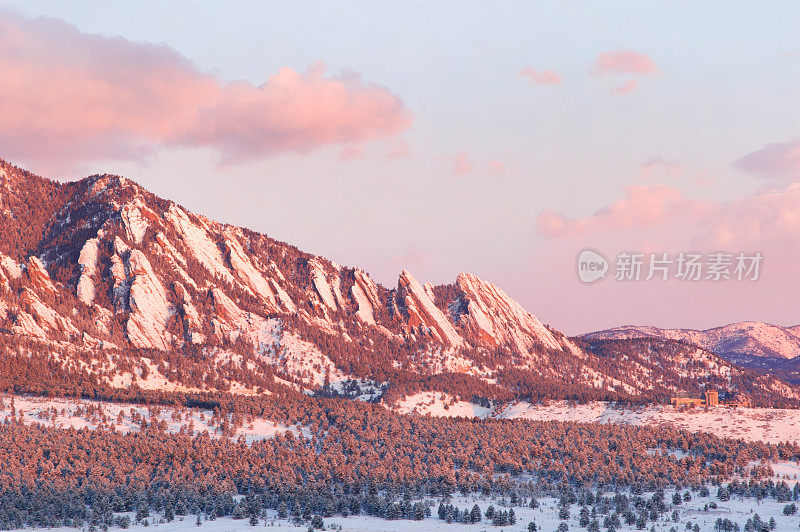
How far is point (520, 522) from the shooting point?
16225 cm

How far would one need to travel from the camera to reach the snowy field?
506ft

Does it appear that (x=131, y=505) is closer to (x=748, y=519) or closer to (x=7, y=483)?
(x=7, y=483)

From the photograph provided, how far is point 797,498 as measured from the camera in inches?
7210

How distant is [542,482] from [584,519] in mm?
37720

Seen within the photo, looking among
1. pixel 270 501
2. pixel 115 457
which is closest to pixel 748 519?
pixel 270 501

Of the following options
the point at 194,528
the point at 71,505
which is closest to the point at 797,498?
the point at 194,528

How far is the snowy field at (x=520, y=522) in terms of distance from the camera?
154 m

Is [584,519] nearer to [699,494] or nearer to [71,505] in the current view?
[699,494]

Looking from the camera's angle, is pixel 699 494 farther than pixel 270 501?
Yes

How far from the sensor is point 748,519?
15825 cm

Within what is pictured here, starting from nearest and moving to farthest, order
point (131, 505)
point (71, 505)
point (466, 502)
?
point (71, 505) < point (131, 505) < point (466, 502)

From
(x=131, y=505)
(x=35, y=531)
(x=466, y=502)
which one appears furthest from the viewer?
(x=466, y=502)

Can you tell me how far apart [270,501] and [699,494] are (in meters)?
82.1

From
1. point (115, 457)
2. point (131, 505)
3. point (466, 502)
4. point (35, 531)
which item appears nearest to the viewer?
point (35, 531)
